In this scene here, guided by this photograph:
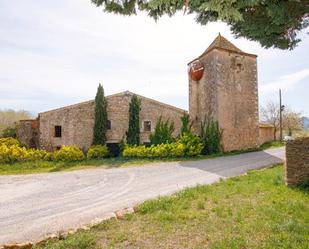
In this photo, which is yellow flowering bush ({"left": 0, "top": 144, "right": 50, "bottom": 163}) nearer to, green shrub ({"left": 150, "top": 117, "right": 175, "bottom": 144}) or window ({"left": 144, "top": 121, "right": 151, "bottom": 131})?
green shrub ({"left": 150, "top": 117, "right": 175, "bottom": 144})

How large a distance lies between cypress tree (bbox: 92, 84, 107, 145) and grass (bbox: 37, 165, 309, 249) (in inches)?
670

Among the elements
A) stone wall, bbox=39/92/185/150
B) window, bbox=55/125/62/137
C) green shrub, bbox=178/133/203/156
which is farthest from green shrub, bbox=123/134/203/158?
window, bbox=55/125/62/137

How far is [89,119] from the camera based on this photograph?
1013 inches

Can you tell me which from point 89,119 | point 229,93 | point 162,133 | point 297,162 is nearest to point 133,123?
point 162,133

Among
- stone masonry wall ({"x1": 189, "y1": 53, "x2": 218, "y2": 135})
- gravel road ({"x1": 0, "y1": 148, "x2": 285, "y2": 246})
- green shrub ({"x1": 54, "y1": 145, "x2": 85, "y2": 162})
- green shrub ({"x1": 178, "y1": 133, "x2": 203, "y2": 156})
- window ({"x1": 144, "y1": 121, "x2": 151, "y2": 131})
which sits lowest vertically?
gravel road ({"x1": 0, "y1": 148, "x2": 285, "y2": 246})

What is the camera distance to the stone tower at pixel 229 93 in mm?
21422

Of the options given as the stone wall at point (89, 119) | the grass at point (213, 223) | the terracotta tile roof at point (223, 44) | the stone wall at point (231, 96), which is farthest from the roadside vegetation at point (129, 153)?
the grass at point (213, 223)

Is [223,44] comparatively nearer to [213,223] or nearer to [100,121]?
[100,121]

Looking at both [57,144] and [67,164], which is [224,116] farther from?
[57,144]

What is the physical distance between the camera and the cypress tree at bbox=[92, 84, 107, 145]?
2505 centimetres

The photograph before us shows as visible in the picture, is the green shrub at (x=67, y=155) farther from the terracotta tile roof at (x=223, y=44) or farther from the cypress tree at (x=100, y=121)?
the terracotta tile roof at (x=223, y=44)

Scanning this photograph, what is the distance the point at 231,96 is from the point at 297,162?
42.7ft

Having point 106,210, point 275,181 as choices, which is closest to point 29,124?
point 106,210

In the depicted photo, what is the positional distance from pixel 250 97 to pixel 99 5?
65.3 feet
